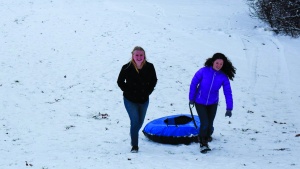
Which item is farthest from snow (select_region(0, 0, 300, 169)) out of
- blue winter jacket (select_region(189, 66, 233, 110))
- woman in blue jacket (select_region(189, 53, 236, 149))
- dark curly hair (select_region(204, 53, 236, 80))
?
dark curly hair (select_region(204, 53, 236, 80))

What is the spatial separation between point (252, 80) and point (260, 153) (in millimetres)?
8245

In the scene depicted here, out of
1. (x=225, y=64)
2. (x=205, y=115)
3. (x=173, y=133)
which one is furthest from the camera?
(x=173, y=133)

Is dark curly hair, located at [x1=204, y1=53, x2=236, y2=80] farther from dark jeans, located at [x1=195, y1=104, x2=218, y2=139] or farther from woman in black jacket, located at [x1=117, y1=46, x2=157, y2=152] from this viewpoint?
woman in black jacket, located at [x1=117, y1=46, x2=157, y2=152]

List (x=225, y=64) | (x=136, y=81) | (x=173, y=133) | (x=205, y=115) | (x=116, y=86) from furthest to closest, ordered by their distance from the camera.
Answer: (x=116, y=86) < (x=173, y=133) < (x=205, y=115) < (x=225, y=64) < (x=136, y=81)

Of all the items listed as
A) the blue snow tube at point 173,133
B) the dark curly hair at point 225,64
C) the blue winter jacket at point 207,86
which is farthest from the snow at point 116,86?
the dark curly hair at point 225,64

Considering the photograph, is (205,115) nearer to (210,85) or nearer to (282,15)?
(210,85)

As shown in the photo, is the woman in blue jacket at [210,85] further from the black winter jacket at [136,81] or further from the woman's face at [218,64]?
the black winter jacket at [136,81]

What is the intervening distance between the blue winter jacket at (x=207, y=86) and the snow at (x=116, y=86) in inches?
44.4

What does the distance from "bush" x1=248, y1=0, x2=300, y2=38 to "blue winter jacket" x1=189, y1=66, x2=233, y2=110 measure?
A: 15268 mm

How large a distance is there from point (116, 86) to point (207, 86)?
7639mm

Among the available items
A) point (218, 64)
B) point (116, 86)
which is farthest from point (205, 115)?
point (116, 86)

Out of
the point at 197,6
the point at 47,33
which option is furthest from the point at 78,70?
the point at 197,6

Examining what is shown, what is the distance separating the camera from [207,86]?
7211 millimetres

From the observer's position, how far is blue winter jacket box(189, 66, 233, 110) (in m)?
7.21
